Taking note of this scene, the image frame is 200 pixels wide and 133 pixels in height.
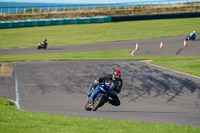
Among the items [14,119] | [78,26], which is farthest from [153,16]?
[14,119]

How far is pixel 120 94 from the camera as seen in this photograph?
18750 millimetres

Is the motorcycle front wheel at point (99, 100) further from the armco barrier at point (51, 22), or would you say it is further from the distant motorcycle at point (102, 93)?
the armco barrier at point (51, 22)

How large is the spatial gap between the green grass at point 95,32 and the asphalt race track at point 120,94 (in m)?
20.9

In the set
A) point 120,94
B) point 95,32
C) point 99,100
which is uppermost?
point 99,100

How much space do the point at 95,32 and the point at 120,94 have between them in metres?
40.7

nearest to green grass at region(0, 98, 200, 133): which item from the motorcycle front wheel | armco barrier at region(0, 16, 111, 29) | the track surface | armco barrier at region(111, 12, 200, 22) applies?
the motorcycle front wheel

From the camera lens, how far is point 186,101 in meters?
17.0

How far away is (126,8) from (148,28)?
63.7 feet

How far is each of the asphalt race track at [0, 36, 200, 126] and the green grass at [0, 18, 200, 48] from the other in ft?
68.4

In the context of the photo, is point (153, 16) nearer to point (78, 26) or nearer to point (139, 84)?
point (78, 26)

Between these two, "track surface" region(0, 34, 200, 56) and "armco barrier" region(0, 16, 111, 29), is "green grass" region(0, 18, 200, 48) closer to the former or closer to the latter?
"armco barrier" region(0, 16, 111, 29)

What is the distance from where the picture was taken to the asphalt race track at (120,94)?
48.4 ft

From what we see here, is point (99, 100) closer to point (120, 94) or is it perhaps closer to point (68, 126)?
point (68, 126)

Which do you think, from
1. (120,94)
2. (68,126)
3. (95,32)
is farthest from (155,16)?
(68,126)
